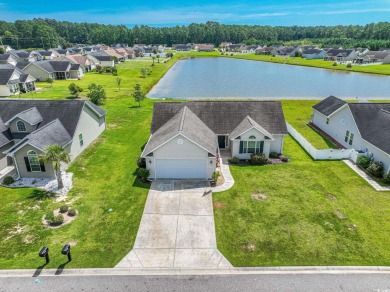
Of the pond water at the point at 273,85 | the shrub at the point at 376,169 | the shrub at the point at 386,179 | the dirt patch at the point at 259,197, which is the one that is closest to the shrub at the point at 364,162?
the shrub at the point at 376,169

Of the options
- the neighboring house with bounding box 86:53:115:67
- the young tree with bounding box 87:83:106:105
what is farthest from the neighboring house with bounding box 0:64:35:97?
the neighboring house with bounding box 86:53:115:67

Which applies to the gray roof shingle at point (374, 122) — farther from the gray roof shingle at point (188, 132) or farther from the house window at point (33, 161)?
the house window at point (33, 161)

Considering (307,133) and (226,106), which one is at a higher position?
(226,106)

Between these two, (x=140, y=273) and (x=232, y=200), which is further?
(x=232, y=200)

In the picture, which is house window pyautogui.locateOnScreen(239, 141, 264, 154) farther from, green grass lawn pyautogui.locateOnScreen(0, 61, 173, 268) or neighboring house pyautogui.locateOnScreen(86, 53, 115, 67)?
neighboring house pyautogui.locateOnScreen(86, 53, 115, 67)

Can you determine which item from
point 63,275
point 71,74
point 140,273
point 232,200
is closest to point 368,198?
point 232,200

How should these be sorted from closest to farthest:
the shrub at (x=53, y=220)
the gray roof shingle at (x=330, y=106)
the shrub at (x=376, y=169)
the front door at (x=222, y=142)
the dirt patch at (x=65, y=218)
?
the shrub at (x=53, y=220) → the dirt patch at (x=65, y=218) → the shrub at (x=376, y=169) → the front door at (x=222, y=142) → the gray roof shingle at (x=330, y=106)

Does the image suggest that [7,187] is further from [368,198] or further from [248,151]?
[368,198]

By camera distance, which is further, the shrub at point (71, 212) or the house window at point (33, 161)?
the house window at point (33, 161)
